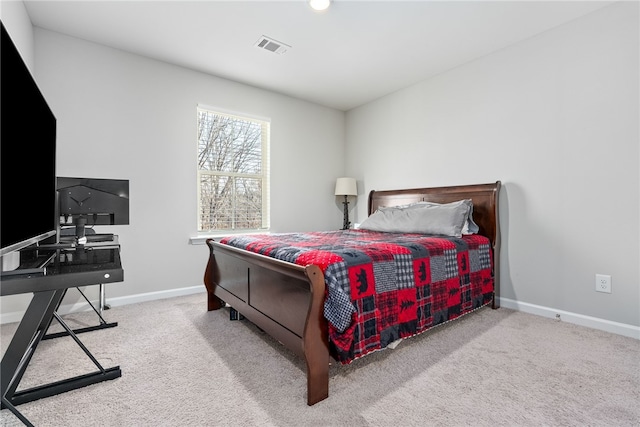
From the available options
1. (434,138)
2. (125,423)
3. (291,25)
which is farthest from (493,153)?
(125,423)

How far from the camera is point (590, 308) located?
2451mm

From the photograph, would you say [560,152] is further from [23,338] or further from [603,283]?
[23,338]

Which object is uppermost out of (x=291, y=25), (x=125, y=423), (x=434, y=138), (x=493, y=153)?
(x=291, y=25)

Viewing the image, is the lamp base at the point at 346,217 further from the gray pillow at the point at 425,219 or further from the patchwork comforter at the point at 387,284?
the patchwork comforter at the point at 387,284

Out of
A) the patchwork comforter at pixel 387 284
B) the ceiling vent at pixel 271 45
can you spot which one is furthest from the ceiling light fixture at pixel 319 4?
the patchwork comforter at pixel 387 284

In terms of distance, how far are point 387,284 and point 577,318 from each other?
1.87 m

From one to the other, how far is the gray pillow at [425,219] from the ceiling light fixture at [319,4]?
195 cm

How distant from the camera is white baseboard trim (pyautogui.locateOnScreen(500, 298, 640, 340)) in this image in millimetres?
2268

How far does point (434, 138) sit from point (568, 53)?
132 centimetres

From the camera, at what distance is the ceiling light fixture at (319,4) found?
229 centimetres

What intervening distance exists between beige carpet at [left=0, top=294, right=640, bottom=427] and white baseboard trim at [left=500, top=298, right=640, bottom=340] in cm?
9

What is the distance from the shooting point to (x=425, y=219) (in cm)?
293

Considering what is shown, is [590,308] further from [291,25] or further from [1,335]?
[1,335]

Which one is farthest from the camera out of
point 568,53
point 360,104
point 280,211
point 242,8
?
point 360,104
